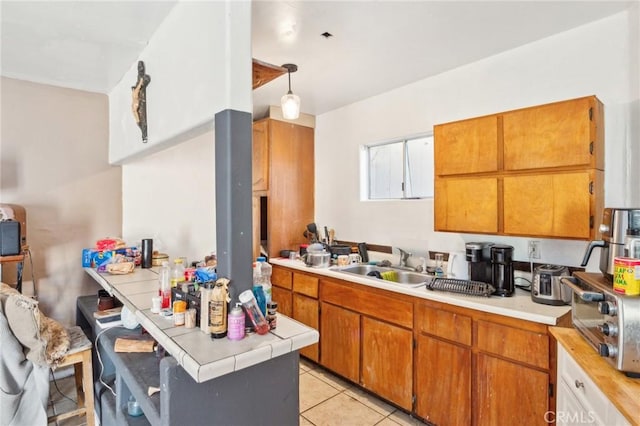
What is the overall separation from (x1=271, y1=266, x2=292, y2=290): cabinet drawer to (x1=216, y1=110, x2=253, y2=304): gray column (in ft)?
6.10

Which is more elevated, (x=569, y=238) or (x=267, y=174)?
(x=267, y=174)

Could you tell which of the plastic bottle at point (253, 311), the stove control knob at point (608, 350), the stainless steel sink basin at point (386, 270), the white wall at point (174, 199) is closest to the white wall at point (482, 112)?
the stainless steel sink basin at point (386, 270)

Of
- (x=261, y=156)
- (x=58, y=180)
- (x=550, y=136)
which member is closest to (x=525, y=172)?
(x=550, y=136)

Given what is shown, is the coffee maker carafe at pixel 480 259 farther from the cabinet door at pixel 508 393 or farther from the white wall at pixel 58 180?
the white wall at pixel 58 180

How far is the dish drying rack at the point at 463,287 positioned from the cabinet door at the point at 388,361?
379mm

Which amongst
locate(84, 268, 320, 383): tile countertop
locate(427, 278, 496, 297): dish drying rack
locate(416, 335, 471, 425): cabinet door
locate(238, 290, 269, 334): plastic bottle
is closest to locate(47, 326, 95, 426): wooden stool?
locate(84, 268, 320, 383): tile countertop

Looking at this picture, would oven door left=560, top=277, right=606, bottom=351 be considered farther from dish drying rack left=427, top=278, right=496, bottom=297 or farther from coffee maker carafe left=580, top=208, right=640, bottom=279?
dish drying rack left=427, top=278, right=496, bottom=297

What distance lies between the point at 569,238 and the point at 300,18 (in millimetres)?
1940

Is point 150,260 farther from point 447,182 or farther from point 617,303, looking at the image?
point 617,303

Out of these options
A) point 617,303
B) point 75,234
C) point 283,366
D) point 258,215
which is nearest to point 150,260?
point 75,234

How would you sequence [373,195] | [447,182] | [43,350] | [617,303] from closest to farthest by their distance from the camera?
1. [617,303]
2. [43,350]
3. [447,182]
4. [373,195]

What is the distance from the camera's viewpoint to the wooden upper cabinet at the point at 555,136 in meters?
1.78

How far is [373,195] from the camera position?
3408 mm

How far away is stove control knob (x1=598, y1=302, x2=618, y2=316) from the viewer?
1.21 metres
